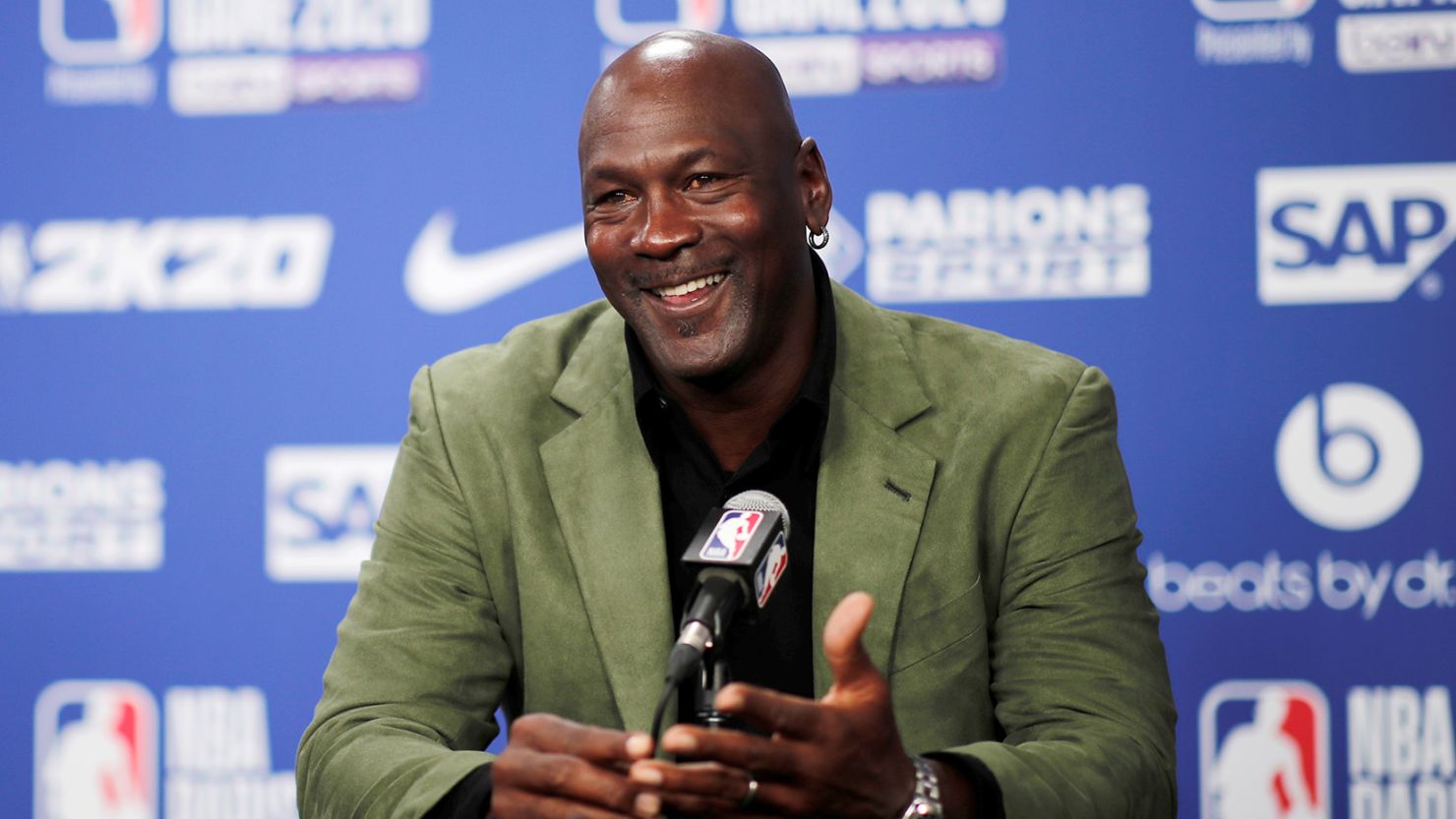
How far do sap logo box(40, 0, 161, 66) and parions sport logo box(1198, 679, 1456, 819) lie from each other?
2.75 metres

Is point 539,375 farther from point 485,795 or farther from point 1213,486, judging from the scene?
point 1213,486

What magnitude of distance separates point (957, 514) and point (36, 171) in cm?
247

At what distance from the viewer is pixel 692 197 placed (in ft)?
7.36

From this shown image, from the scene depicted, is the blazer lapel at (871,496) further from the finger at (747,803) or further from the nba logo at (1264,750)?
the nba logo at (1264,750)

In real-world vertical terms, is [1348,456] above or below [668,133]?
below

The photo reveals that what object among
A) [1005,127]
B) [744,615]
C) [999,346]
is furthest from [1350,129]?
[744,615]

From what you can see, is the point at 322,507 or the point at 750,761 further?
the point at 322,507

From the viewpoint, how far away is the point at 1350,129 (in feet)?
10.9

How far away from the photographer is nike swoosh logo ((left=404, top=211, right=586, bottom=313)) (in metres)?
3.53

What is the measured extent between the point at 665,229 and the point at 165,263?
1837mm

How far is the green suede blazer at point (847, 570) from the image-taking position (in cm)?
216

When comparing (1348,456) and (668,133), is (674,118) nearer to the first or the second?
(668,133)

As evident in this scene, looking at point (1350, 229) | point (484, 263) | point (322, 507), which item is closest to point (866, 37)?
point (484, 263)

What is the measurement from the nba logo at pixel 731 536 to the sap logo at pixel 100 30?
8.16ft
